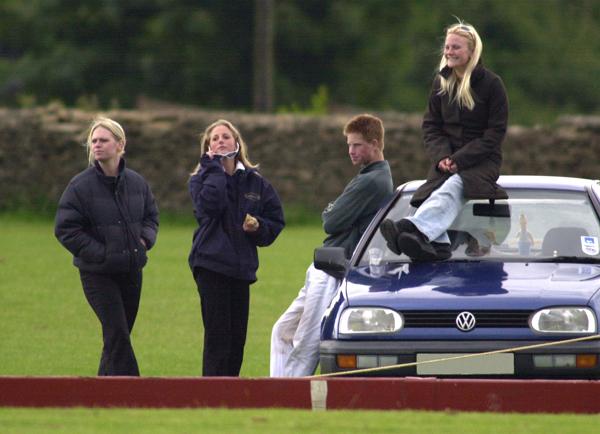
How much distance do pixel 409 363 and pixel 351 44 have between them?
126ft

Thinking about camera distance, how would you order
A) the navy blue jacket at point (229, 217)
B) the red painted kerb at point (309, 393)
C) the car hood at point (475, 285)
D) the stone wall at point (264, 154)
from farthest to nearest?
the stone wall at point (264, 154), the navy blue jacket at point (229, 217), the car hood at point (475, 285), the red painted kerb at point (309, 393)

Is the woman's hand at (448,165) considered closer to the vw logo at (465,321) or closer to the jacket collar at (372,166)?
the jacket collar at (372,166)

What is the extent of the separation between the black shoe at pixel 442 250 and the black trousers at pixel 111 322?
2.06 m

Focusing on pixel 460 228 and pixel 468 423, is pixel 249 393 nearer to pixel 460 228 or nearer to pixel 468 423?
pixel 468 423

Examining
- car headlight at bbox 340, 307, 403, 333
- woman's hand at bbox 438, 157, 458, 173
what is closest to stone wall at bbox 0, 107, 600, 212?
woman's hand at bbox 438, 157, 458, 173

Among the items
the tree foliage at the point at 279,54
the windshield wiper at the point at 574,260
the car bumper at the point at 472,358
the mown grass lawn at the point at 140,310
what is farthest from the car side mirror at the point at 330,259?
the tree foliage at the point at 279,54

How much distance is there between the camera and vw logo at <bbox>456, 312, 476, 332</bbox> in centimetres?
905

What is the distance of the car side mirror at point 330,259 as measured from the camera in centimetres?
990

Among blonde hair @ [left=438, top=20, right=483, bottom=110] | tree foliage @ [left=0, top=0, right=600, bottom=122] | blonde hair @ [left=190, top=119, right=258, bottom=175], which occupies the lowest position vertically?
blonde hair @ [left=190, top=119, right=258, bottom=175]

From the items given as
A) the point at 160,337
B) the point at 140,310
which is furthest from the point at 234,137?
the point at 140,310

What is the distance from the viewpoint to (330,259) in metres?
9.91

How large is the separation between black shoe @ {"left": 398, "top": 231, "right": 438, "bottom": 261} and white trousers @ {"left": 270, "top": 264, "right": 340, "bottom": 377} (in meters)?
0.82

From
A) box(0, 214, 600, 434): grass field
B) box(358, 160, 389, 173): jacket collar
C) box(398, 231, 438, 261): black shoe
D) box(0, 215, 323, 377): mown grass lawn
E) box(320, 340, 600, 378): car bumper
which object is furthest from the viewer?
box(0, 215, 323, 377): mown grass lawn

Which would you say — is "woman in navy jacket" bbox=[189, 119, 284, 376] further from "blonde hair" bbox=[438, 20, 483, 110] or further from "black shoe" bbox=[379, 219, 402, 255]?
"blonde hair" bbox=[438, 20, 483, 110]
